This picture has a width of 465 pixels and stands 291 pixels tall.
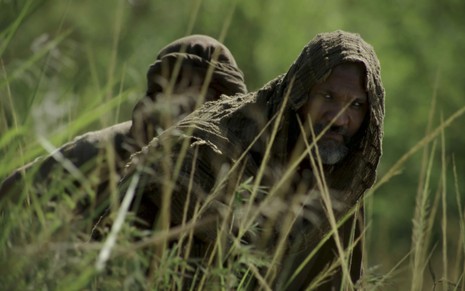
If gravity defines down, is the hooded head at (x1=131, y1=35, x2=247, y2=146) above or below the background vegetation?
above

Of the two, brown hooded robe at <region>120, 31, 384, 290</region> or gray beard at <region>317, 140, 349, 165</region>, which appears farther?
Result: gray beard at <region>317, 140, 349, 165</region>

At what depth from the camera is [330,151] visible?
574 centimetres

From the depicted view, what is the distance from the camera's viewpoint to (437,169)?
1891 centimetres

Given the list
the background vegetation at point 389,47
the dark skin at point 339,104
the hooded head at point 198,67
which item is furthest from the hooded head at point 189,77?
the background vegetation at point 389,47

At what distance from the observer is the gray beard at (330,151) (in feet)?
18.8

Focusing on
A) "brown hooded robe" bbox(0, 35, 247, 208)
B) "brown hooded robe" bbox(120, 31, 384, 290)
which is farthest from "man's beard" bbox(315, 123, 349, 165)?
"brown hooded robe" bbox(0, 35, 247, 208)

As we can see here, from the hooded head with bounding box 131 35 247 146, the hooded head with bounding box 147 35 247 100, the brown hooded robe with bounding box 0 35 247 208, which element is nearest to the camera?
the brown hooded robe with bounding box 0 35 247 208

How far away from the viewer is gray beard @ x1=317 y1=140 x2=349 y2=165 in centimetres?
573

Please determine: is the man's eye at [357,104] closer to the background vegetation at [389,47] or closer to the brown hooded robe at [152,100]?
the brown hooded robe at [152,100]

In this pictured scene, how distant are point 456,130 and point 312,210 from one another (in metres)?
14.1

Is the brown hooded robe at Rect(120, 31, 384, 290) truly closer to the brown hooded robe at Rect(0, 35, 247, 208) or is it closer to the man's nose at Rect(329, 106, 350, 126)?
the man's nose at Rect(329, 106, 350, 126)

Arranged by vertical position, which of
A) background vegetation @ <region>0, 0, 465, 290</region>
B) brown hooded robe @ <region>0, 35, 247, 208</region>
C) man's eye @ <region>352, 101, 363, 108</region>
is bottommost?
background vegetation @ <region>0, 0, 465, 290</region>

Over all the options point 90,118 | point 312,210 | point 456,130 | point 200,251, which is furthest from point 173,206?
point 456,130

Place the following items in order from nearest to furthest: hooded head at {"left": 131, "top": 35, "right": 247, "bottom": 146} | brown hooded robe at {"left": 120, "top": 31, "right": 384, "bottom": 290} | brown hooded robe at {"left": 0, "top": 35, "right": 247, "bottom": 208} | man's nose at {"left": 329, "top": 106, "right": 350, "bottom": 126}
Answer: brown hooded robe at {"left": 120, "top": 31, "right": 384, "bottom": 290} → man's nose at {"left": 329, "top": 106, "right": 350, "bottom": 126} → brown hooded robe at {"left": 0, "top": 35, "right": 247, "bottom": 208} → hooded head at {"left": 131, "top": 35, "right": 247, "bottom": 146}
